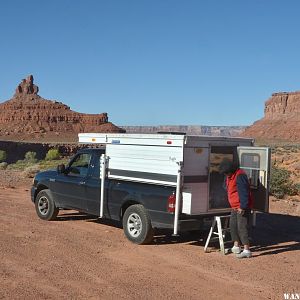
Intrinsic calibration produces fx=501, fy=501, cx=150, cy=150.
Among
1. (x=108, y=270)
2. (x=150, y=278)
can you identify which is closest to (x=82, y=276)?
(x=108, y=270)

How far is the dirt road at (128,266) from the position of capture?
6.63 m

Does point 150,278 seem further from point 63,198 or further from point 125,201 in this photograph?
point 63,198

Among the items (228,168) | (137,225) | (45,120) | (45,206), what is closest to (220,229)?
(228,168)

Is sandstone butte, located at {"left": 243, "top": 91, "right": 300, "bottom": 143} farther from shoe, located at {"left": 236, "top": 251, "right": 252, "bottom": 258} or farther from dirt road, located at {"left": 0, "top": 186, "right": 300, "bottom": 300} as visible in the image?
shoe, located at {"left": 236, "top": 251, "right": 252, "bottom": 258}

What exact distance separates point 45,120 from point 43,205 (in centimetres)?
15007

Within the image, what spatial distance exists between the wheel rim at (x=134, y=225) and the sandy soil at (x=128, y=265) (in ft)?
0.87

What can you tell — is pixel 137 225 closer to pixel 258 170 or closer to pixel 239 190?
pixel 239 190

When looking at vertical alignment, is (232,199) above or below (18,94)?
below

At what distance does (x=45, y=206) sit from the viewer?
12.1 meters

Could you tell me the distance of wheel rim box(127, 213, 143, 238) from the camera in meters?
9.57

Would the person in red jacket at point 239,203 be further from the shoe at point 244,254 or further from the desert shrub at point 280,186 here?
the desert shrub at point 280,186

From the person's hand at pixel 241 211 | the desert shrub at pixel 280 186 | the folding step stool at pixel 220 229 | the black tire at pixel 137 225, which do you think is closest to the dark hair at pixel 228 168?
the person's hand at pixel 241 211

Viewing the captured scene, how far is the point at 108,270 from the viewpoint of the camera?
760 cm

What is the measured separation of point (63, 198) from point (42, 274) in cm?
435
